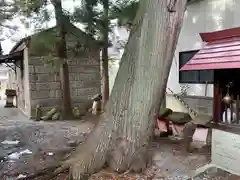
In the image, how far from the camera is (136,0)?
316 inches

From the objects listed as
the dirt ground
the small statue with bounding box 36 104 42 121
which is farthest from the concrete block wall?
the dirt ground

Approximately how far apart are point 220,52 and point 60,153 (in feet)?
13.2

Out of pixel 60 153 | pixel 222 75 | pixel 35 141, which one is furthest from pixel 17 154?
pixel 222 75

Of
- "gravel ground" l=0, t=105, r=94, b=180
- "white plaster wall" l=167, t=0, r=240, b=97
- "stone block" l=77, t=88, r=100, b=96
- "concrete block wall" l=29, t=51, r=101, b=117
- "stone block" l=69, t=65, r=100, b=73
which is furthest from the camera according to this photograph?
"stone block" l=77, t=88, r=100, b=96

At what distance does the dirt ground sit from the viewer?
4617mm

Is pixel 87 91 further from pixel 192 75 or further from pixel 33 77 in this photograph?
pixel 192 75

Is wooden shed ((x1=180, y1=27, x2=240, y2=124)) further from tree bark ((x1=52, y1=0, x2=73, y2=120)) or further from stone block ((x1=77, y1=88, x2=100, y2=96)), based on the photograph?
stone block ((x1=77, y1=88, x2=100, y2=96))

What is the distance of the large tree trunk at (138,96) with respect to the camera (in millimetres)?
4254

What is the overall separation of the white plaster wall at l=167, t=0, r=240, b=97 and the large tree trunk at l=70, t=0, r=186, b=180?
3.57 meters

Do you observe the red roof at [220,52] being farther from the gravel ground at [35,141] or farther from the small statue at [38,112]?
the small statue at [38,112]

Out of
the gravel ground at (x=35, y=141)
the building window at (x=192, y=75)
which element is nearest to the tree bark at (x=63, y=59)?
the gravel ground at (x=35, y=141)

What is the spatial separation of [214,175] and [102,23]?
21.2ft

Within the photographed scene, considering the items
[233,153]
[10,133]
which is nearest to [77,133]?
[10,133]

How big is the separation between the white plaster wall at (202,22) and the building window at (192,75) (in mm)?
130
